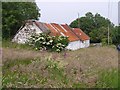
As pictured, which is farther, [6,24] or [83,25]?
[83,25]

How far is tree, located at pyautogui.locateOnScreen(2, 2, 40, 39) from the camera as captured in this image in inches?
844

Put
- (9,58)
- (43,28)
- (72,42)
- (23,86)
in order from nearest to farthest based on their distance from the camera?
(23,86), (9,58), (43,28), (72,42)

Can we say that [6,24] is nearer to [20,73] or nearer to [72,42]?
[72,42]

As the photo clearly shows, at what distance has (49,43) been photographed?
1769cm

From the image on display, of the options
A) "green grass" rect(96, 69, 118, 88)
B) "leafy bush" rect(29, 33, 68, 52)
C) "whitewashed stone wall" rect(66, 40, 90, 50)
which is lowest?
"whitewashed stone wall" rect(66, 40, 90, 50)

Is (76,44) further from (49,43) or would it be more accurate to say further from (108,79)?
(108,79)

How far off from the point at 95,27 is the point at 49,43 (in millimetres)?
20645

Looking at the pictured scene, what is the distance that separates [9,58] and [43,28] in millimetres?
11307

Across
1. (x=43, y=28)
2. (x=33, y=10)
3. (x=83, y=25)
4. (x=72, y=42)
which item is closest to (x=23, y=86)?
(x=43, y=28)

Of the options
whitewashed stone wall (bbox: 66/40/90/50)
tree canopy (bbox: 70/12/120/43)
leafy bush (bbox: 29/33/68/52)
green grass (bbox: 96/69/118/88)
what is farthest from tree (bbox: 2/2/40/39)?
green grass (bbox: 96/69/118/88)

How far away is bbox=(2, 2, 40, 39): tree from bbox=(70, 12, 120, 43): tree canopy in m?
11.3

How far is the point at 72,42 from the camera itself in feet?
74.9

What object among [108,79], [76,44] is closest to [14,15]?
[76,44]

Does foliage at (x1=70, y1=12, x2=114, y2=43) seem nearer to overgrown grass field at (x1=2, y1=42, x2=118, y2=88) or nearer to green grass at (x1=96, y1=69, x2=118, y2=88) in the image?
overgrown grass field at (x1=2, y1=42, x2=118, y2=88)
